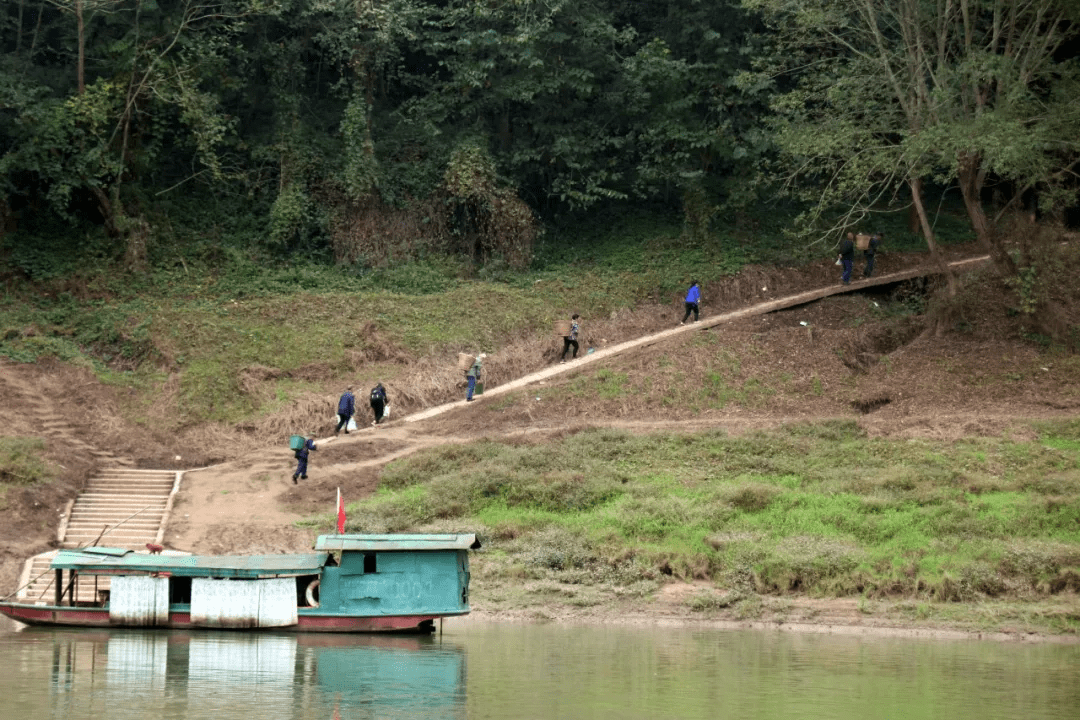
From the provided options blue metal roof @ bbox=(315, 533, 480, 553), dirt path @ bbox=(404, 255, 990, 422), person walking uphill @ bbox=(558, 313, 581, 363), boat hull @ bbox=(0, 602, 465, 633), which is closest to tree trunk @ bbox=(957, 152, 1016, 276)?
dirt path @ bbox=(404, 255, 990, 422)

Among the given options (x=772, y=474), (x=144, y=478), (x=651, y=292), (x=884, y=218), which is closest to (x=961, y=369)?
(x=772, y=474)

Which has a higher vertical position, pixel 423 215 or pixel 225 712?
pixel 423 215

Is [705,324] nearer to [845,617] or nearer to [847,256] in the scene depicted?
[847,256]

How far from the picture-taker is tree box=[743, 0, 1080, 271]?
35375 millimetres

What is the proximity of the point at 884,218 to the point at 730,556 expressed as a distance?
88.9ft

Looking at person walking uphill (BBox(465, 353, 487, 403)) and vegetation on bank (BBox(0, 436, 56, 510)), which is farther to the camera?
person walking uphill (BBox(465, 353, 487, 403))

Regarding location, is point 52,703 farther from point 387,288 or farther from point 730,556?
point 387,288

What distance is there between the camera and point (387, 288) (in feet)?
152

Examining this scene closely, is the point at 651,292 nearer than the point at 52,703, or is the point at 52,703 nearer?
the point at 52,703

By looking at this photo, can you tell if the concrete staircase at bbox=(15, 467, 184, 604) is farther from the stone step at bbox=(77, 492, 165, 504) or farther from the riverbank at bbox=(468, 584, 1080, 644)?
the riverbank at bbox=(468, 584, 1080, 644)

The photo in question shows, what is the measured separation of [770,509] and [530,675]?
35.0 feet

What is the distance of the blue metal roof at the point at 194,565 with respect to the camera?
24875 millimetres

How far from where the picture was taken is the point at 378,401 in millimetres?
36938

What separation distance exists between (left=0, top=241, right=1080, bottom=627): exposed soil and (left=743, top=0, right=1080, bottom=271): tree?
3854 millimetres
